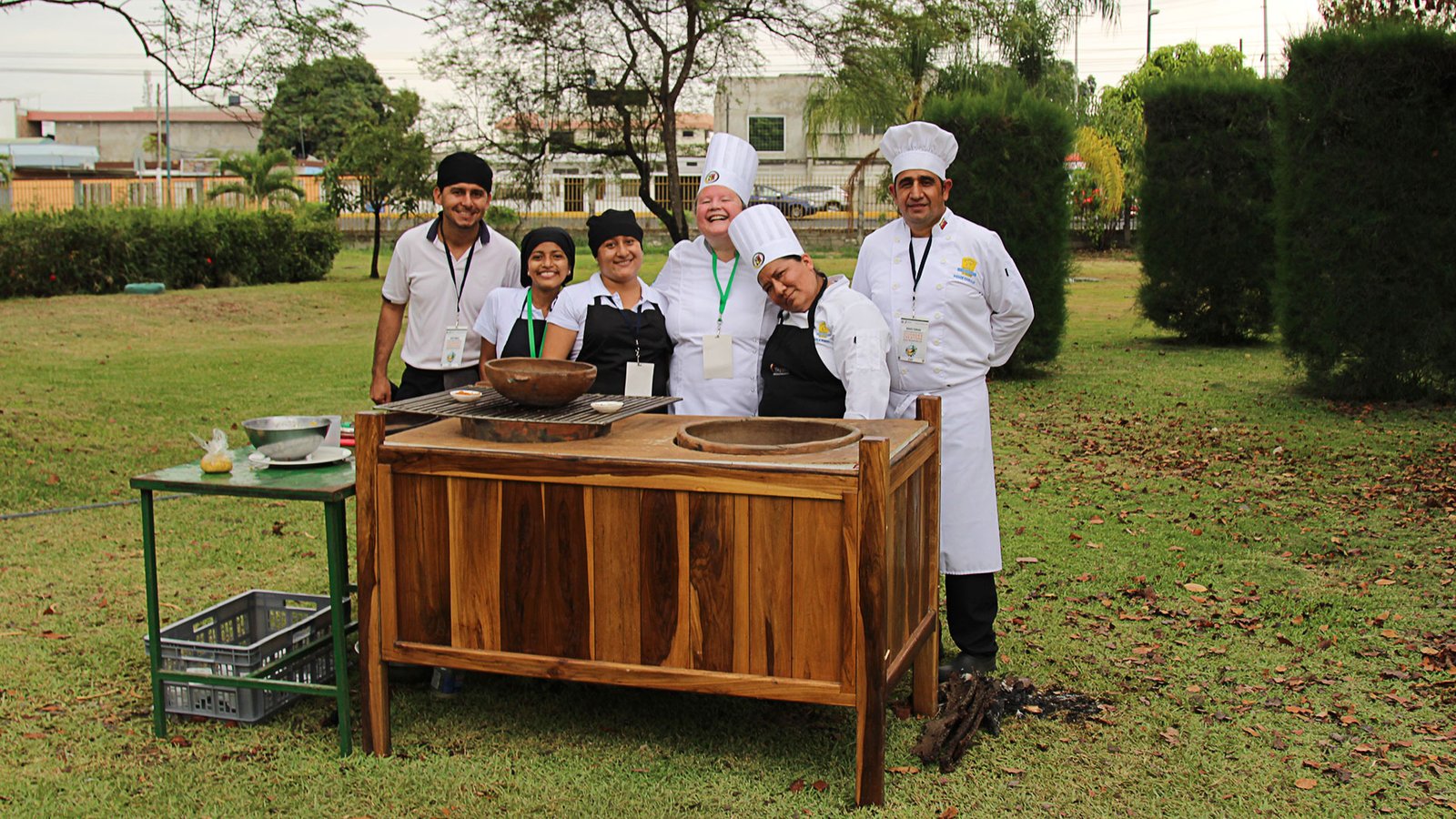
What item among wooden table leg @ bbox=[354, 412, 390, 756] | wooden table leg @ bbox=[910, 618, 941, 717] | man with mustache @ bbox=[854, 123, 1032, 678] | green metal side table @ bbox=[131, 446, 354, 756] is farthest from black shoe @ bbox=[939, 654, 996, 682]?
green metal side table @ bbox=[131, 446, 354, 756]

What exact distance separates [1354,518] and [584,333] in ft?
13.7

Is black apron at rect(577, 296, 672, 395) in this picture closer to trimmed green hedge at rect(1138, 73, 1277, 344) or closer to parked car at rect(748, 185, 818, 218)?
trimmed green hedge at rect(1138, 73, 1277, 344)

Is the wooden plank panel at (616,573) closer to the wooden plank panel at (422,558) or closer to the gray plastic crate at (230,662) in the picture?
the wooden plank panel at (422,558)

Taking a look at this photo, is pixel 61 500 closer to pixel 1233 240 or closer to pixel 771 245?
pixel 771 245

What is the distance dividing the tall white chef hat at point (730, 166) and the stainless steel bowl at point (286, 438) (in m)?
1.44

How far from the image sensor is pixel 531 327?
15.3ft

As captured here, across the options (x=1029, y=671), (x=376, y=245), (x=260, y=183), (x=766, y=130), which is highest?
(x=766, y=130)

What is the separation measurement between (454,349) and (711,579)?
1.85m

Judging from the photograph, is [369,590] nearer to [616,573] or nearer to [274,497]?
[274,497]

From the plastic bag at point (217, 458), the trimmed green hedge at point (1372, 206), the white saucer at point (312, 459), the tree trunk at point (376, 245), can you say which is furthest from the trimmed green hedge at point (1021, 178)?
the tree trunk at point (376, 245)

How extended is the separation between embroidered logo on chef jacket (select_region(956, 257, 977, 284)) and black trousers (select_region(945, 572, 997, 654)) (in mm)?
942

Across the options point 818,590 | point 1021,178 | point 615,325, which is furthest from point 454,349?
point 1021,178

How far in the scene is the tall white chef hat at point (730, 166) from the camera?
4266mm

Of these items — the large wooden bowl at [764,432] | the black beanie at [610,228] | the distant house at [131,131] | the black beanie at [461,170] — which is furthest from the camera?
the distant house at [131,131]
